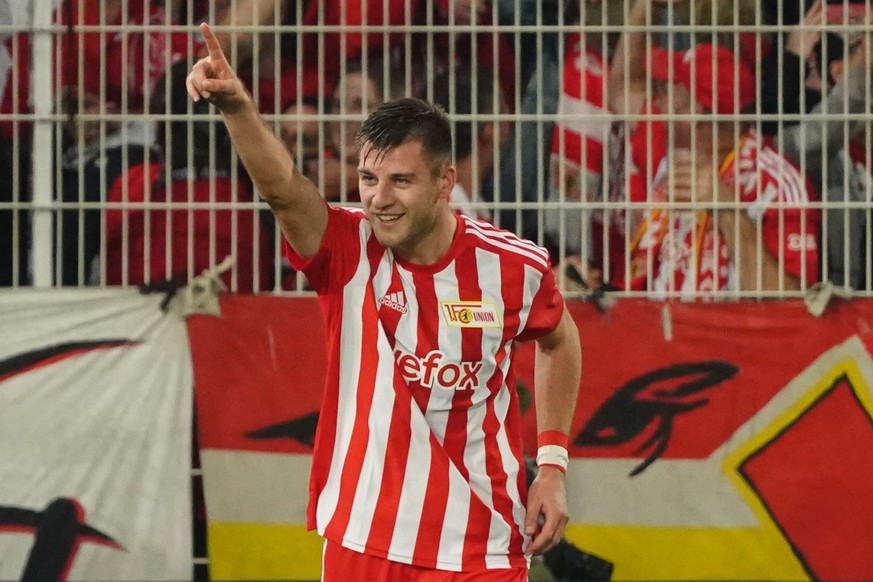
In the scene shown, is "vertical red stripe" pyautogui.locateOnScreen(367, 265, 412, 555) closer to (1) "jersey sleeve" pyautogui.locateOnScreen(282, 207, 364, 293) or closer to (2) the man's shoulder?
(1) "jersey sleeve" pyautogui.locateOnScreen(282, 207, 364, 293)

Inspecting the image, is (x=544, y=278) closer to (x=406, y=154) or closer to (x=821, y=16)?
(x=406, y=154)

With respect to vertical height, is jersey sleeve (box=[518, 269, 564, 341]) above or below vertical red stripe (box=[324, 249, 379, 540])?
above

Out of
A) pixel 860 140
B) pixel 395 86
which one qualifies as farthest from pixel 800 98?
pixel 395 86

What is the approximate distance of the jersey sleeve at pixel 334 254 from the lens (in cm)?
293

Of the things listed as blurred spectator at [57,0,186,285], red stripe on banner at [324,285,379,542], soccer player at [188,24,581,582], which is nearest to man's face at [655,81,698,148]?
blurred spectator at [57,0,186,285]

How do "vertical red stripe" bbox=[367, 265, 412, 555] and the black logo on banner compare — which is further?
the black logo on banner

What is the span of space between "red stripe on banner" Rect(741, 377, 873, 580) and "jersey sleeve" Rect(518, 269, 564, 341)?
1.95 m

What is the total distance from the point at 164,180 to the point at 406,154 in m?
2.17

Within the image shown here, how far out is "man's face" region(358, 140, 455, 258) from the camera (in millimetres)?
2871

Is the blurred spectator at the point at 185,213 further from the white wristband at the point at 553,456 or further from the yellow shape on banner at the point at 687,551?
the white wristband at the point at 553,456

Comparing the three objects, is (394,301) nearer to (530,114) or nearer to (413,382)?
(413,382)

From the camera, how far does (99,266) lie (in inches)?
193

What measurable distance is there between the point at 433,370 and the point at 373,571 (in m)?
0.47

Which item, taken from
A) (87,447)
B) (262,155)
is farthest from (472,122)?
(262,155)
